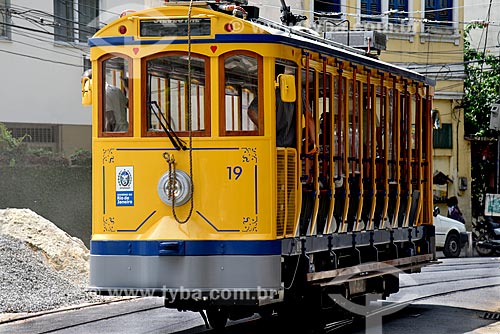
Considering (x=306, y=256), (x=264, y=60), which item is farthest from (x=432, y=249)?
(x=264, y=60)

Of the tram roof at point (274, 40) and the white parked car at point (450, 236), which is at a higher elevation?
the tram roof at point (274, 40)

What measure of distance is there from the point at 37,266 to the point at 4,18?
1128 centimetres

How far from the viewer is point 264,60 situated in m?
11.8

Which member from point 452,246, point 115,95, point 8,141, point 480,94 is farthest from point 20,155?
point 480,94

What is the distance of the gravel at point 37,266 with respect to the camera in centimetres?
1736

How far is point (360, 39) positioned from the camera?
16500 millimetres

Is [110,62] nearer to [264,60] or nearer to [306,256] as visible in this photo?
[264,60]

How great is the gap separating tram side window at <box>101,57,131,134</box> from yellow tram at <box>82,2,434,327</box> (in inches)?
0.5

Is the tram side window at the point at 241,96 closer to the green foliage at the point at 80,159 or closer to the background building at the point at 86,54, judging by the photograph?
the background building at the point at 86,54

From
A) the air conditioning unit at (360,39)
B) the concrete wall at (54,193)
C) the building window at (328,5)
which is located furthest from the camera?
the building window at (328,5)

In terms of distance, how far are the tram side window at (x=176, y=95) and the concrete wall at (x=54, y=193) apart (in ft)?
44.3

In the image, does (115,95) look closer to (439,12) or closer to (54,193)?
(54,193)

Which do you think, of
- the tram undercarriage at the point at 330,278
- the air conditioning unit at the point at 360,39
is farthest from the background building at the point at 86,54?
the tram undercarriage at the point at 330,278

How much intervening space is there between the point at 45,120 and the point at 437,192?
43.6 feet
